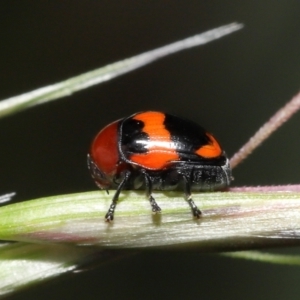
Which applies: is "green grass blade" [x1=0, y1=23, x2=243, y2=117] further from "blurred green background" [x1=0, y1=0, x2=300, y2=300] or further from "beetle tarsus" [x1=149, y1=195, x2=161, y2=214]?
"blurred green background" [x1=0, y1=0, x2=300, y2=300]

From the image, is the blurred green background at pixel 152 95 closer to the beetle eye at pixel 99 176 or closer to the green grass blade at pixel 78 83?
the beetle eye at pixel 99 176

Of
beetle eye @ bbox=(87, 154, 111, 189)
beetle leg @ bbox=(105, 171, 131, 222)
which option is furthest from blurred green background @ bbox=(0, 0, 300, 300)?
beetle leg @ bbox=(105, 171, 131, 222)

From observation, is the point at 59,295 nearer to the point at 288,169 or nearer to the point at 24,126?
the point at 24,126

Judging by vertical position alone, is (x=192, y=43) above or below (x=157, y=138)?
above

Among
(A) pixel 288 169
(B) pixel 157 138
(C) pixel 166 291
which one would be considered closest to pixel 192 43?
(B) pixel 157 138

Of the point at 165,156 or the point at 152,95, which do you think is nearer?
the point at 165,156

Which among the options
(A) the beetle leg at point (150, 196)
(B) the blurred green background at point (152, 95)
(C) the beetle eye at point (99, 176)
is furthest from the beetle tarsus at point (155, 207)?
(B) the blurred green background at point (152, 95)

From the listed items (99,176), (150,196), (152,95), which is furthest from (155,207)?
(152,95)

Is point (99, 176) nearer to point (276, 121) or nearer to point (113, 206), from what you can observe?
point (113, 206)
